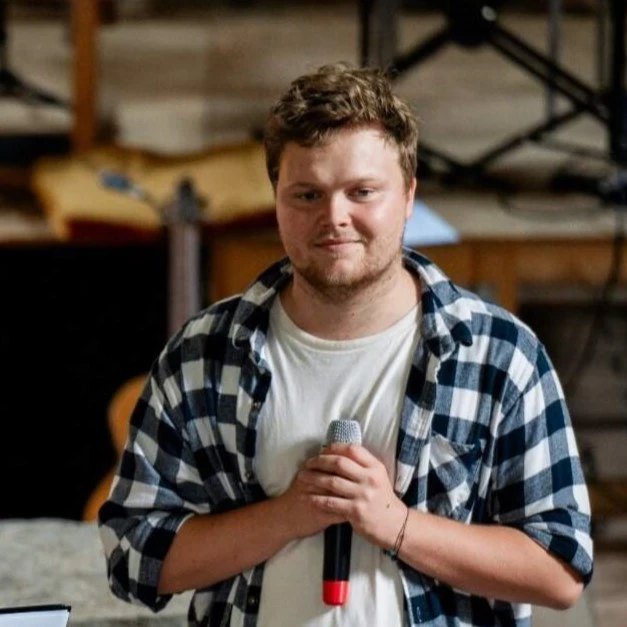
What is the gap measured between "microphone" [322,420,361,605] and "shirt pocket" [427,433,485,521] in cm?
10

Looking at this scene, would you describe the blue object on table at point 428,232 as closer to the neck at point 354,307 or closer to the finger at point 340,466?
the neck at point 354,307

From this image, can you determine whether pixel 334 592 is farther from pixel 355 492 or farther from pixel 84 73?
pixel 84 73

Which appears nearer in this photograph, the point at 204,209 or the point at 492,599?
the point at 492,599

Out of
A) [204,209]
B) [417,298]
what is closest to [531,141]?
[204,209]

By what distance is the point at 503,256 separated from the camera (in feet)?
11.4

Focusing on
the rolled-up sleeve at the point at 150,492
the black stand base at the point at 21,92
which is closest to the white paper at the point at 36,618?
the rolled-up sleeve at the point at 150,492

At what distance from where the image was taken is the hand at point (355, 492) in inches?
59.7

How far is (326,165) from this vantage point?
4.99 ft

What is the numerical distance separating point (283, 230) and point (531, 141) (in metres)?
2.22

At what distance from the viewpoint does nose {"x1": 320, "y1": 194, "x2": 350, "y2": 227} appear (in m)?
1.52

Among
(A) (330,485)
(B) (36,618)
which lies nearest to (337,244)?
(A) (330,485)

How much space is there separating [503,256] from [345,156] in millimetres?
1985

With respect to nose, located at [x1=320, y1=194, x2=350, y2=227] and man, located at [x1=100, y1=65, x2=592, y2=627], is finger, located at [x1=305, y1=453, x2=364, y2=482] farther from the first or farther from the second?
nose, located at [x1=320, y1=194, x2=350, y2=227]

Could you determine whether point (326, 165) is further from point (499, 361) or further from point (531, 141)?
point (531, 141)
